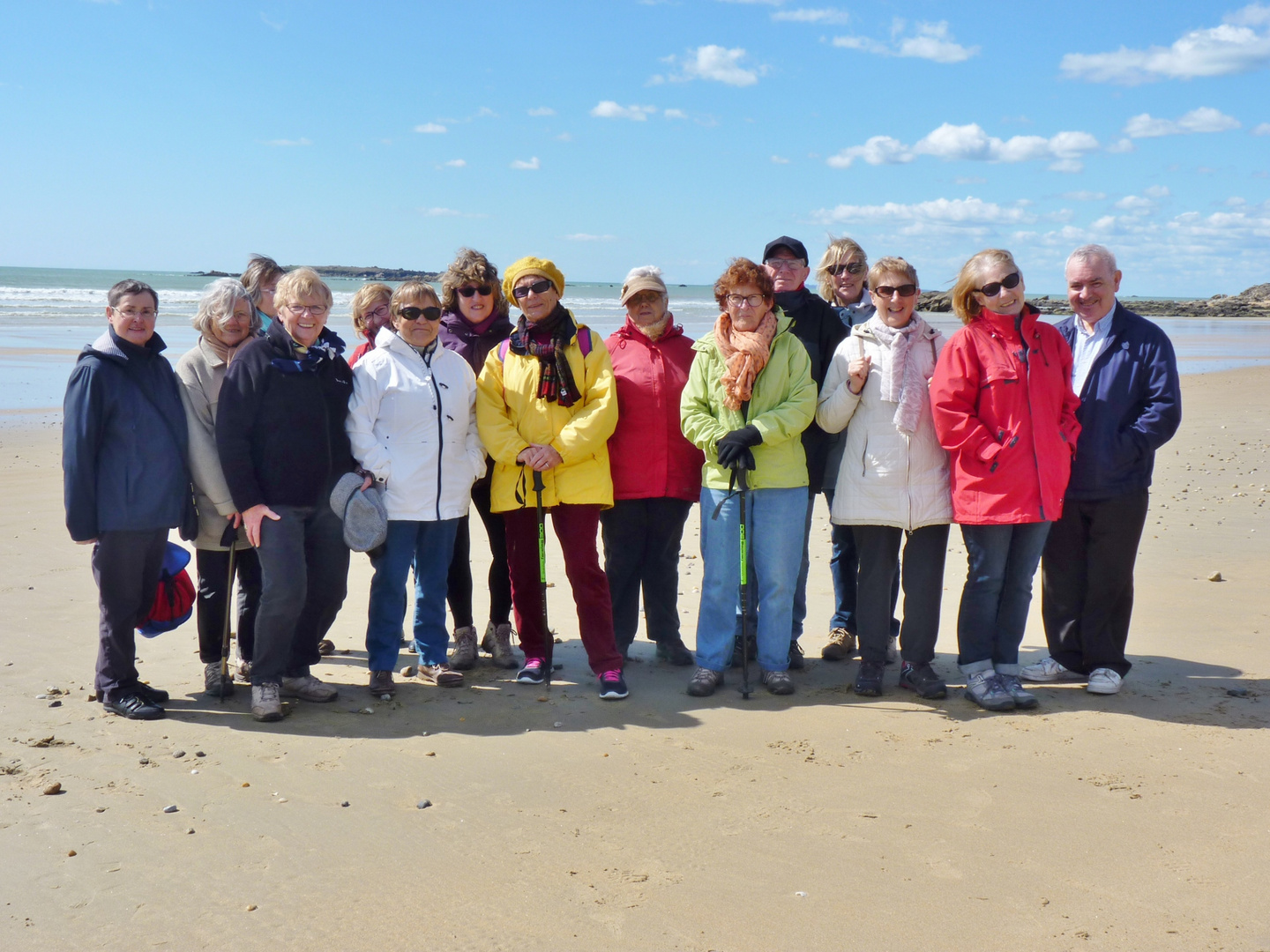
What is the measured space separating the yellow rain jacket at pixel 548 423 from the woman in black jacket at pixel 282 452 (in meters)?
0.72

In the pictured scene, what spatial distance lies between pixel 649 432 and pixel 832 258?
1.47 meters

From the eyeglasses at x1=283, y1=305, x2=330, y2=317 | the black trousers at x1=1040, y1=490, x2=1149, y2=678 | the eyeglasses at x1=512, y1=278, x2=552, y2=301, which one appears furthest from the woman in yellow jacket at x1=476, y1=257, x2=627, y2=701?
the black trousers at x1=1040, y1=490, x2=1149, y2=678

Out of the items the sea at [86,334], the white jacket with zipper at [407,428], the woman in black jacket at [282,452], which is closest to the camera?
the woman in black jacket at [282,452]

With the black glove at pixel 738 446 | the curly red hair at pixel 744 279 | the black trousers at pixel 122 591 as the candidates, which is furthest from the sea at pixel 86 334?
the black trousers at pixel 122 591

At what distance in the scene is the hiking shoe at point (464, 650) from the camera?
17.6 feet

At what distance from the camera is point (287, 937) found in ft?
9.60

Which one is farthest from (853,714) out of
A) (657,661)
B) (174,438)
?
(174,438)

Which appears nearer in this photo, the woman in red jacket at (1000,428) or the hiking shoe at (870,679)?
the woman in red jacket at (1000,428)

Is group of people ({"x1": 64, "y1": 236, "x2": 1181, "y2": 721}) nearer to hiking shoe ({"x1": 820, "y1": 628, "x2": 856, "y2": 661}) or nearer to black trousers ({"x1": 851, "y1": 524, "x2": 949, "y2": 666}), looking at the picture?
black trousers ({"x1": 851, "y1": 524, "x2": 949, "y2": 666})

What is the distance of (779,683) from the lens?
4.94m

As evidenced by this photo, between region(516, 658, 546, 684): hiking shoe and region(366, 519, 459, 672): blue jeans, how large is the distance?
15.8 inches

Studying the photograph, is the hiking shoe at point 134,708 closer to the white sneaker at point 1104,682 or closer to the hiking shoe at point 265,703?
the hiking shoe at point 265,703

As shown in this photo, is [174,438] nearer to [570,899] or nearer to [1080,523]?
[570,899]

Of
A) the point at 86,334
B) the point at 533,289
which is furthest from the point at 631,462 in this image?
the point at 86,334
